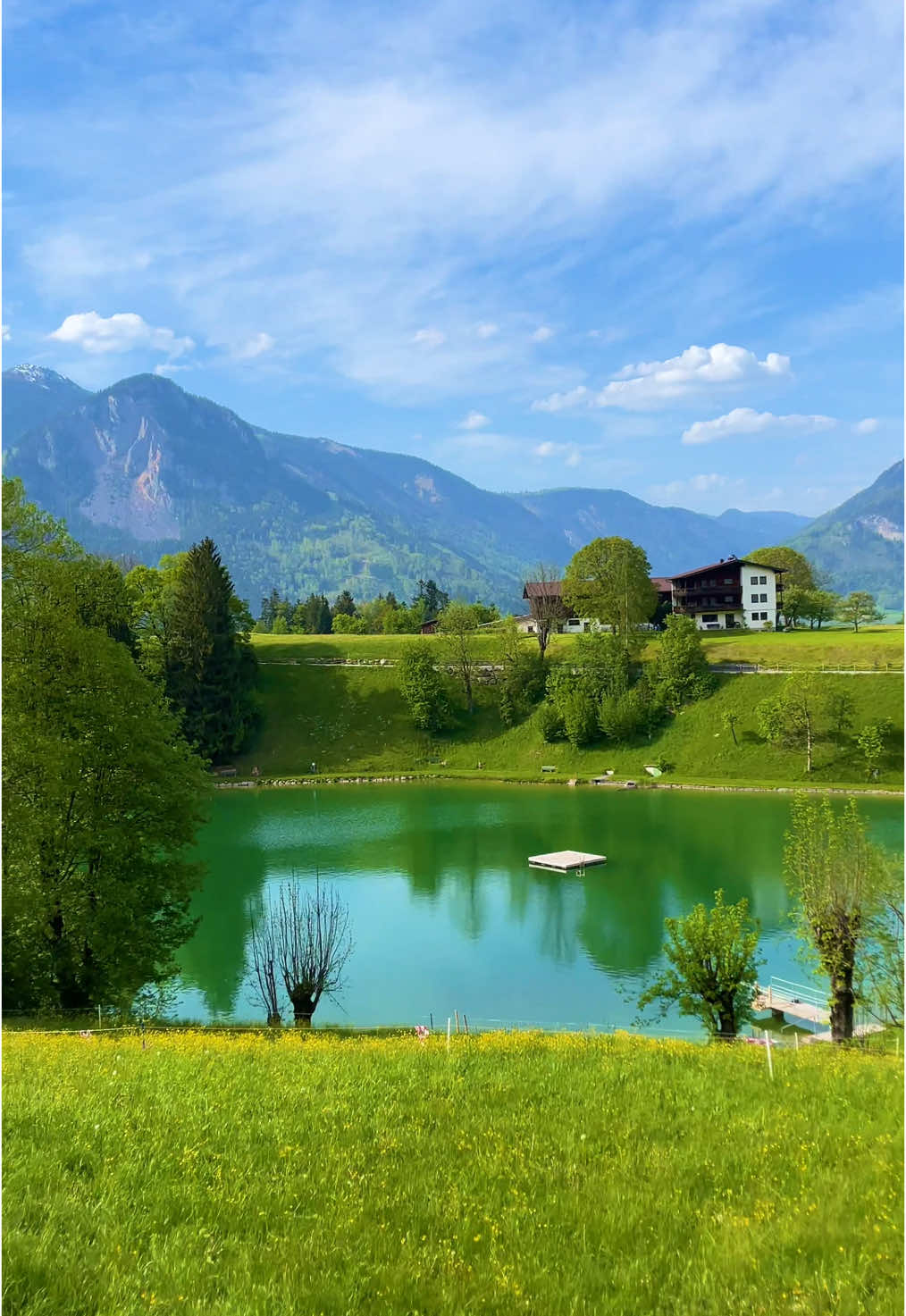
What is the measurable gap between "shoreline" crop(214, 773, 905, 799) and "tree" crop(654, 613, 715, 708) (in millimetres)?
12089

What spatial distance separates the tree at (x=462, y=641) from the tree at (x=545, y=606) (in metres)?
7.44

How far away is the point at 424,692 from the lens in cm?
8106

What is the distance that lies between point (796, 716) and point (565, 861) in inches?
1252

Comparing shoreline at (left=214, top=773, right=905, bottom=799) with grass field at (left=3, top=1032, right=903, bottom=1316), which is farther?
shoreline at (left=214, top=773, right=905, bottom=799)

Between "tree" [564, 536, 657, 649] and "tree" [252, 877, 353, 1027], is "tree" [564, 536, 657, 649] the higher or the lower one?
the higher one

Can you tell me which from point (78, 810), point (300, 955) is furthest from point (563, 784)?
point (78, 810)

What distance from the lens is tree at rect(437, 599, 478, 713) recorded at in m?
85.4

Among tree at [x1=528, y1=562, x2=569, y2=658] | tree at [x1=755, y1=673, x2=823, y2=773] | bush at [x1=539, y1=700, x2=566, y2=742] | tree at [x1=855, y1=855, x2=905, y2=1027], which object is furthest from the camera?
tree at [x1=528, y1=562, x2=569, y2=658]

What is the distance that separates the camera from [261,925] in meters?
32.2

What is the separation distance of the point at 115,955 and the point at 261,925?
1154 centimetres

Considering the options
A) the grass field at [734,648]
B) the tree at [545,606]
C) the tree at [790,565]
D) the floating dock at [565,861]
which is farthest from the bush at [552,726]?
the tree at [790,565]

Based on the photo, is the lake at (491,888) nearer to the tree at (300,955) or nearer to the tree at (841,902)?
the tree at (300,955)

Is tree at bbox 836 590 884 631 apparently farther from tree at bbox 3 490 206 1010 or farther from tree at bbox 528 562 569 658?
tree at bbox 3 490 206 1010

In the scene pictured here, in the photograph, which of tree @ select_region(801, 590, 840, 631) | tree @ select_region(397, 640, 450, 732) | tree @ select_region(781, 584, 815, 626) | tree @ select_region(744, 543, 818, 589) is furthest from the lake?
tree @ select_region(744, 543, 818, 589)
